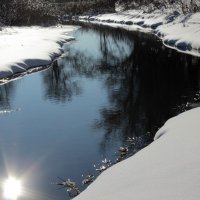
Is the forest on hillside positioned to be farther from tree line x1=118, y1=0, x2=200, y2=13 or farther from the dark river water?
the dark river water

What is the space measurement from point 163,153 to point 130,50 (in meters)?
25.5

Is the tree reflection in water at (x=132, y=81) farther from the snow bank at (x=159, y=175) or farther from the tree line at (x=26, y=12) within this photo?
the tree line at (x=26, y=12)

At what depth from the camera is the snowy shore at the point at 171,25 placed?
31984 millimetres

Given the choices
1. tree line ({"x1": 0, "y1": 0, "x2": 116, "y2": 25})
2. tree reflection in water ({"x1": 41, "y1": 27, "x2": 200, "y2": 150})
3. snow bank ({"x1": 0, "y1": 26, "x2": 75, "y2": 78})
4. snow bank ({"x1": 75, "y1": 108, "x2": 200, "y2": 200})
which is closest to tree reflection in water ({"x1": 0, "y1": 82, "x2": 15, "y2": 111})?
snow bank ({"x1": 0, "y1": 26, "x2": 75, "y2": 78})

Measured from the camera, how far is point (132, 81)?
893 inches

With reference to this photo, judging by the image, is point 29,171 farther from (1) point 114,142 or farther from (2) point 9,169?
(1) point 114,142

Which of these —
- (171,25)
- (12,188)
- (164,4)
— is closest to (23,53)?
(171,25)

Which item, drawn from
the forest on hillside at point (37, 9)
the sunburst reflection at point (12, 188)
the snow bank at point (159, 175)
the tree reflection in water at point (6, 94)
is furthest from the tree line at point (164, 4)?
the sunburst reflection at point (12, 188)

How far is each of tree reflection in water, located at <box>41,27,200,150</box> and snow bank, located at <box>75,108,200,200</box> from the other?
3.45 metres

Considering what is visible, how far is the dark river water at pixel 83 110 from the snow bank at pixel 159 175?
1920 millimetres

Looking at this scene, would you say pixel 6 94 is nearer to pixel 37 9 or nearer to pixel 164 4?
pixel 164 4

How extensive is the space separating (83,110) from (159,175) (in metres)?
10.0

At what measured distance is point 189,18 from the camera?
4131 centimetres

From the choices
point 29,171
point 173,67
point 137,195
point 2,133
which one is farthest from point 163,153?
point 173,67
